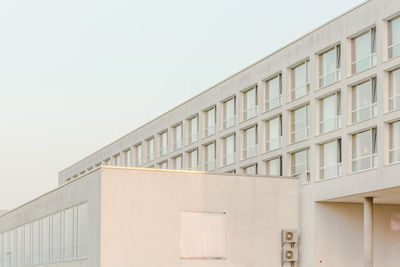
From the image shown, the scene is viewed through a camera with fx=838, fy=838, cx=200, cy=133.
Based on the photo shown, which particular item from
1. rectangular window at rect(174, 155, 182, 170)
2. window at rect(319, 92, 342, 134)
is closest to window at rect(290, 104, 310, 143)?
window at rect(319, 92, 342, 134)

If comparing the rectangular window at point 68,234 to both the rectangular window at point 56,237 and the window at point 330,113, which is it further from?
the window at point 330,113

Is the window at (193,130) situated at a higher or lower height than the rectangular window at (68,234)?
higher

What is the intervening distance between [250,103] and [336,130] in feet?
32.5

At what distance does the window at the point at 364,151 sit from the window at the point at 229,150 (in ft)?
44.4

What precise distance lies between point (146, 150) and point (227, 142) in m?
15.1

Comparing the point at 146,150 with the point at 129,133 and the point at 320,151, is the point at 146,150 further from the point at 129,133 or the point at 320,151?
the point at 320,151

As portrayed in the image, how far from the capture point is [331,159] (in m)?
42.7

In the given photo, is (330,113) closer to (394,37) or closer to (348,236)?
(394,37)

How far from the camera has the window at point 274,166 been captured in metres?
47.5

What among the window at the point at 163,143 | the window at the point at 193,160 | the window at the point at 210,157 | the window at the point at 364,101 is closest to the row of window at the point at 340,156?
the window at the point at 364,101

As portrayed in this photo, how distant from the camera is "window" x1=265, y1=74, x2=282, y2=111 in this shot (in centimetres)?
4762

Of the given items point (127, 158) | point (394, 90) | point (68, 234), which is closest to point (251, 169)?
point (68, 234)

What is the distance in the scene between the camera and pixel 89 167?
82.2 metres

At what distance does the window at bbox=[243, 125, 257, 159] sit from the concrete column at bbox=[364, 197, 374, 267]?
1126 cm
